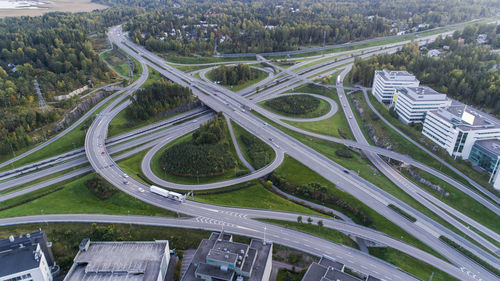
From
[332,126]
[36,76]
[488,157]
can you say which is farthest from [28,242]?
[488,157]

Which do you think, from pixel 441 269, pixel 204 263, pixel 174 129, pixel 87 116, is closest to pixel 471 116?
pixel 441 269

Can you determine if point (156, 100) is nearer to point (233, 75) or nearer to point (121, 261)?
point (233, 75)

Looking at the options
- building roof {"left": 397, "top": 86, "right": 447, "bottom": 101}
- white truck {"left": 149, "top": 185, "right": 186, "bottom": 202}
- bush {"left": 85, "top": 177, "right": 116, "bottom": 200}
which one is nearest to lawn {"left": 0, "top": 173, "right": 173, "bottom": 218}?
bush {"left": 85, "top": 177, "right": 116, "bottom": 200}

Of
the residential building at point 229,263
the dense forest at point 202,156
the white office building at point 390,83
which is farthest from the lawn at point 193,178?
the white office building at point 390,83

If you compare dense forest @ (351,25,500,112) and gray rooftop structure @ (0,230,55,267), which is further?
dense forest @ (351,25,500,112)

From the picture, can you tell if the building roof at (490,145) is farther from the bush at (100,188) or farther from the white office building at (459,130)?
the bush at (100,188)

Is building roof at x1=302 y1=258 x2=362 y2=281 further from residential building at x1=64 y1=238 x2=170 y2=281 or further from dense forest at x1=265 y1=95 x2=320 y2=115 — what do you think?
dense forest at x1=265 y1=95 x2=320 y2=115
